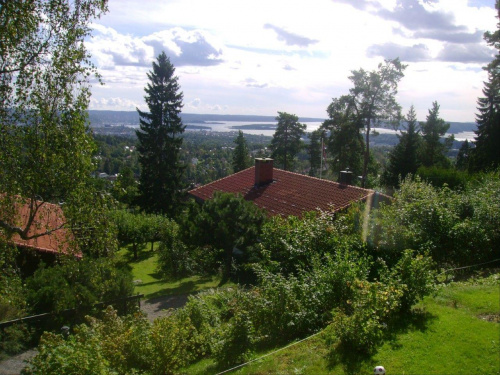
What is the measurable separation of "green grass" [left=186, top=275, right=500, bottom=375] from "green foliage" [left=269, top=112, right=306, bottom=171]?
37483 mm

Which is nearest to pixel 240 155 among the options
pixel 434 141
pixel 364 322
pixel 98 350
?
pixel 434 141

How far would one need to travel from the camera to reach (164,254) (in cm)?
1939

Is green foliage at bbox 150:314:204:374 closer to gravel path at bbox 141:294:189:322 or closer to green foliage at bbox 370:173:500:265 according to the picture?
green foliage at bbox 370:173:500:265

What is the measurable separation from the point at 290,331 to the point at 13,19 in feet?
25.8

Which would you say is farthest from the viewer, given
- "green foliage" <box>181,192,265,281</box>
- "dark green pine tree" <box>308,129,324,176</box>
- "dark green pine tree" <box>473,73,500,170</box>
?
"dark green pine tree" <box>308,129,324,176</box>

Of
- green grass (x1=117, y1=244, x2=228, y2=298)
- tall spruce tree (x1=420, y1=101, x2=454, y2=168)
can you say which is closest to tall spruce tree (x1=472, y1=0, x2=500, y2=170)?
tall spruce tree (x1=420, y1=101, x2=454, y2=168)

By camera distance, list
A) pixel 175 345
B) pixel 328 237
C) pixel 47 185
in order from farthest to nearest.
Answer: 1. pixel 328 237
2. pixel 47 185
3. pixel 175 345

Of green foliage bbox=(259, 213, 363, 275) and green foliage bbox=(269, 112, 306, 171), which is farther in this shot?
green foliage bbox=(269, 112, 306, 171)

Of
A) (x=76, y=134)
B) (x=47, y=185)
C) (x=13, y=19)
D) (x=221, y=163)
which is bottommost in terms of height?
(x=221, y=163)

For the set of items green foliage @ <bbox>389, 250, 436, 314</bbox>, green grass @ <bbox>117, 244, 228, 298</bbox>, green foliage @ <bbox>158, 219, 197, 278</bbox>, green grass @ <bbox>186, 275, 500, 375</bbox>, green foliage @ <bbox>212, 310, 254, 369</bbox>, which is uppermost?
green foliage @ <bbox>389, 250, 436, 314</bbox>

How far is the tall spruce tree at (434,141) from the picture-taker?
142 ft

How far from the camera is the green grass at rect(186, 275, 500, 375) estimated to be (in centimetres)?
527

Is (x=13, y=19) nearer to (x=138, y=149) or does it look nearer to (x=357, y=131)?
(x=138, y=149)

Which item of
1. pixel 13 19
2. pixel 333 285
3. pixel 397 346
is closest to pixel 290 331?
pixel 333 285
